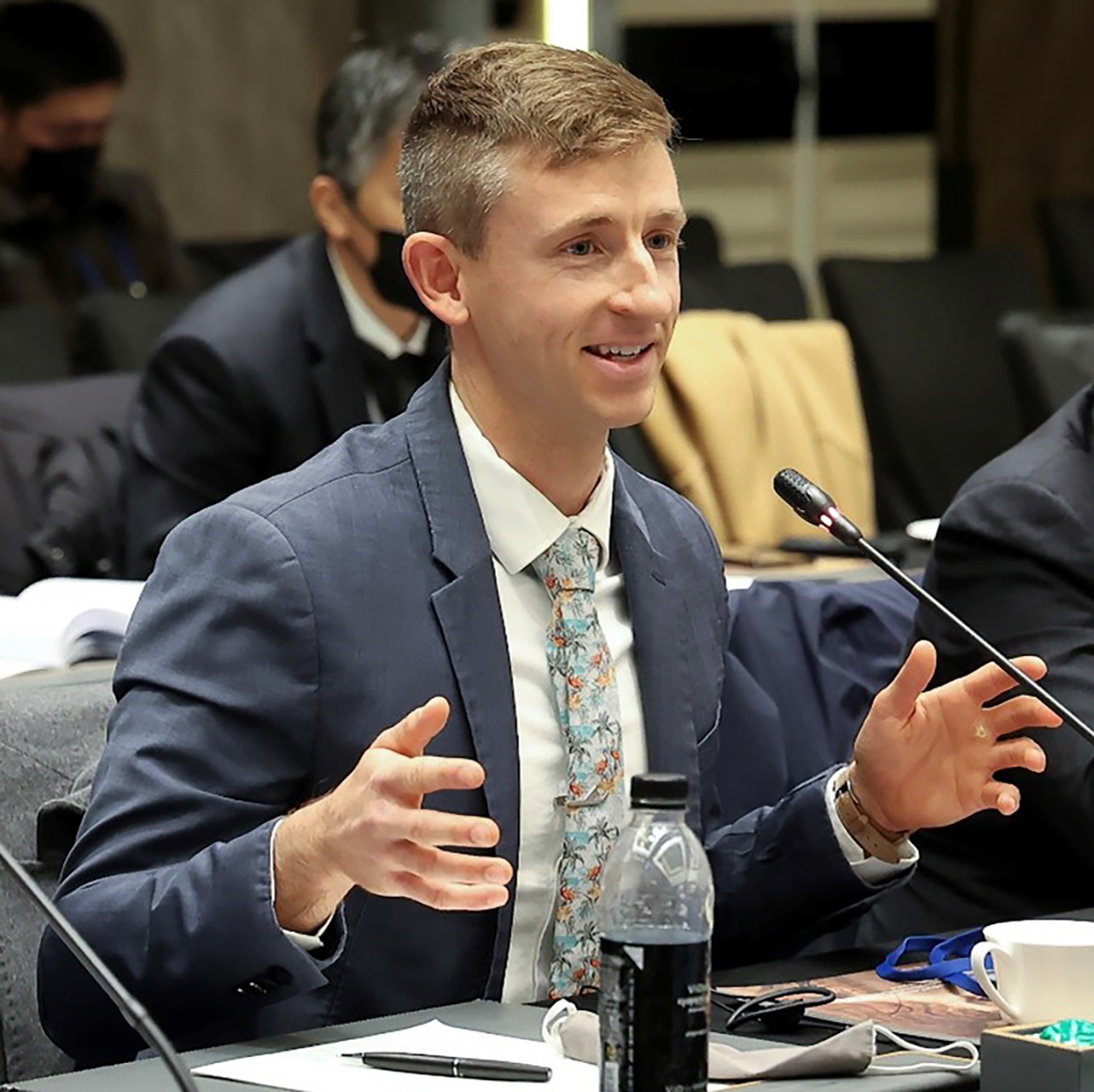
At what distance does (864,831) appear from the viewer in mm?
1909

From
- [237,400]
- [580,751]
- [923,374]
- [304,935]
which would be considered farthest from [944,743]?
[923,374]

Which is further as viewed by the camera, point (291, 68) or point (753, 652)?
point (291, 68)

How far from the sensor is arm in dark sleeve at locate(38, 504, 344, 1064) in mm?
1634

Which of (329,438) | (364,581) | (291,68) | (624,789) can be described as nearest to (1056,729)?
(624,789)

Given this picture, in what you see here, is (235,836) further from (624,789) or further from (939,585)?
(939,585)

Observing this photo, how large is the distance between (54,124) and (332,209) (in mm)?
1740

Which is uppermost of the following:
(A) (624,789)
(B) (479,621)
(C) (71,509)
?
(B) (479,621)

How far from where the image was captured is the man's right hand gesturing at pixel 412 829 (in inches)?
55.1

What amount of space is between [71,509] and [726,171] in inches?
141

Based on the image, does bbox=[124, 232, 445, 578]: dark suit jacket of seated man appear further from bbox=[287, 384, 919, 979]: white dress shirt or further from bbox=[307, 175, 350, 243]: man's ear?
bbox=[287, 384, 919, 979]: white dress shirt

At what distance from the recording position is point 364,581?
1.80 m

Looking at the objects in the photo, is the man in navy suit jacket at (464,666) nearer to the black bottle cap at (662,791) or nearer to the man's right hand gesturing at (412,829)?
the man's right hand gesturing at (412,829)

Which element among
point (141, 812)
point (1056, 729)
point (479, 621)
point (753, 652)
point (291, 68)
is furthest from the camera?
point (291, 68)

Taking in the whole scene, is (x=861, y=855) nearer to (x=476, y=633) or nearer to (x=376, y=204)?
(x=476, y=633)
